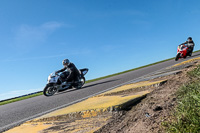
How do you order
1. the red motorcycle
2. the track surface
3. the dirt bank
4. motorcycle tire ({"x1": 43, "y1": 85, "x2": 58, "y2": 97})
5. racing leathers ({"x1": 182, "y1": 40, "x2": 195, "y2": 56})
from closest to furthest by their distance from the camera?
the dirt bank → the track surface → motorcycle tire ({"x1": 43, "y1": 85, "x2": 58, "y2": 97}) → the red motorcycle → racing leathers ({"x1": 182, "y1": 40, "x2": 195, "y2": 56})

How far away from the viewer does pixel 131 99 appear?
8.05 ft

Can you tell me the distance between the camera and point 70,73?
1025cm

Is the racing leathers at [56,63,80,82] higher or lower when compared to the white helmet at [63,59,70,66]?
lower

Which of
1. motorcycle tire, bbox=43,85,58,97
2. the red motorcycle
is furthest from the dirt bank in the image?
the red motorcycle

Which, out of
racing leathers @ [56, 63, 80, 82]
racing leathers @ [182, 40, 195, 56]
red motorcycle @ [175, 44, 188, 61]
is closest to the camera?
racing leathers @ [56, 63, 80, 82]

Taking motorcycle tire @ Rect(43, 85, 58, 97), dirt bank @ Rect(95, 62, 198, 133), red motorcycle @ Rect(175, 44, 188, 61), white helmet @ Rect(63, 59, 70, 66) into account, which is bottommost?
dirt bank @ Rect(95, 62, 198, 133)

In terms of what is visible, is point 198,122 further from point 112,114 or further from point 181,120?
point 112,114

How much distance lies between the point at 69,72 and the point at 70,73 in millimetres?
210

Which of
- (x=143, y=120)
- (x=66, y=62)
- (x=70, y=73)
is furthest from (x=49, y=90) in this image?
(x=143, y=120)

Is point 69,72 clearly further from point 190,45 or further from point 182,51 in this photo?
point 190,45

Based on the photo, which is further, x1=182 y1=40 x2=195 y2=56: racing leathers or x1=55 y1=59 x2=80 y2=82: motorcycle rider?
x1=182 y1=40 x2=195 y2=56: racing leathers

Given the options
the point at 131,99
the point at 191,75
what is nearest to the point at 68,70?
the point at 191,75

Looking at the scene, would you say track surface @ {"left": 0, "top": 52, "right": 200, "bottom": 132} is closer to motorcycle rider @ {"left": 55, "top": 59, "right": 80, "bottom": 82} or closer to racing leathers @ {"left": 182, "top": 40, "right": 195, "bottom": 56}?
motorcycle rider @ {"left": 55, "top": 59, "right": 80, "bottom": 82}

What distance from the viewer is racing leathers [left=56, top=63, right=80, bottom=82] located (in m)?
10.2
